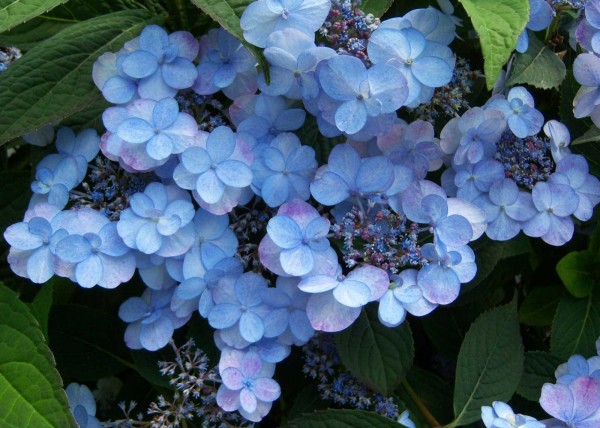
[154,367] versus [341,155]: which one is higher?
[341,155]

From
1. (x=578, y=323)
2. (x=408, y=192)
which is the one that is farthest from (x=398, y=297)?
(x=578, y=323)

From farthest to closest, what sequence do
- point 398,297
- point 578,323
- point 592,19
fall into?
point 578,323
point 592,19
point 398,297

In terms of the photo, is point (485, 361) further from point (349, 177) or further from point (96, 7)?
point (96, 7)

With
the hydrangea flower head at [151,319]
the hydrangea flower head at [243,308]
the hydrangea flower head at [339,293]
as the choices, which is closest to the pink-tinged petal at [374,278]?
the hydrangea flower head at [339,293]

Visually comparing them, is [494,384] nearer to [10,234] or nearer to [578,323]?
[578,323]

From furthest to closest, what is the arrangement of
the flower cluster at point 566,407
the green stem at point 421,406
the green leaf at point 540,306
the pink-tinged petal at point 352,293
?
the green leaf at point 540,306 < the green stem at point 421,406 < the flower cluster at point 566,407 < the pink-tinged petal at point 352,293

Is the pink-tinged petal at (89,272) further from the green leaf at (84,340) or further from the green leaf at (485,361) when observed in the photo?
the green leaf at (485,361)

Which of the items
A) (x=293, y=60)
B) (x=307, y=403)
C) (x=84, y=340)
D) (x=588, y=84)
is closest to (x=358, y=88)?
(x=293, y=60)
